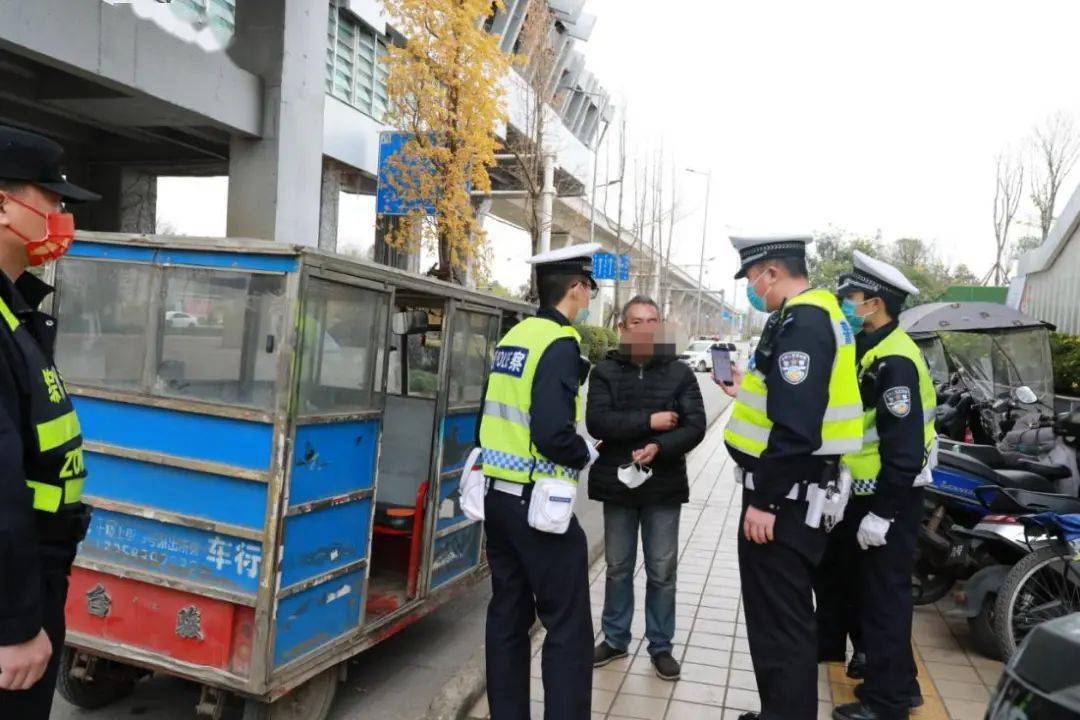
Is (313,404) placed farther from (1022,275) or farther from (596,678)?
(1022,275)

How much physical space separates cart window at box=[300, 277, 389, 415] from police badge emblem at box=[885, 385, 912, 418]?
7.42ft

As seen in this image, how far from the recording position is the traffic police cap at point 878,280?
12.6 ft

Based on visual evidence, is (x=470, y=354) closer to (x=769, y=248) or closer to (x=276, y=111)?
Answer: (x=769, y=248)

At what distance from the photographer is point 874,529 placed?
3.57 metres

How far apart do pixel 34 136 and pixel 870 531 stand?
10.8 feet

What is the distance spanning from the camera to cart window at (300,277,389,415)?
134 inches

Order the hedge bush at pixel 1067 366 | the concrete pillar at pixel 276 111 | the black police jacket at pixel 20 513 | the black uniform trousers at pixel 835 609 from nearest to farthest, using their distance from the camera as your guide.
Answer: the black police jacket at pixel 20 513 < the black uniform trousers at pixel 835 609 < the hedge bush at pixel 1067 366 < the concrete pillar at pixel 276 111

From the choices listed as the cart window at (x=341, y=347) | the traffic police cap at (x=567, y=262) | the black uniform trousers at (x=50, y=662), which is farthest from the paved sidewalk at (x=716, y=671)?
the black uniform trousers at (x=50, y=662)

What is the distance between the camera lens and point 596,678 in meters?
4.15

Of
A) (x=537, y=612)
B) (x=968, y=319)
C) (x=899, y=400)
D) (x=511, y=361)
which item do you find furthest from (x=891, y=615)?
(x=968, y=319)

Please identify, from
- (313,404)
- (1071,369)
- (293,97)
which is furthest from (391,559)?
(1071,369)

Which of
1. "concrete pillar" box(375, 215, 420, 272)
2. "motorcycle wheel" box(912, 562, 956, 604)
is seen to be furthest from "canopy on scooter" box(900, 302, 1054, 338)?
"concrete pillar" box(375, 215, 420, 272)

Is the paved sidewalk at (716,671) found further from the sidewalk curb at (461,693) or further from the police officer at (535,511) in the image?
the police officer at (535,511)

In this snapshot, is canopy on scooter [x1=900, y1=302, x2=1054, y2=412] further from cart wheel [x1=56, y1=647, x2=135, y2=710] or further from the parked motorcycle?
cart wheel [x1=56, y1=647, x2=135, y2=710]
